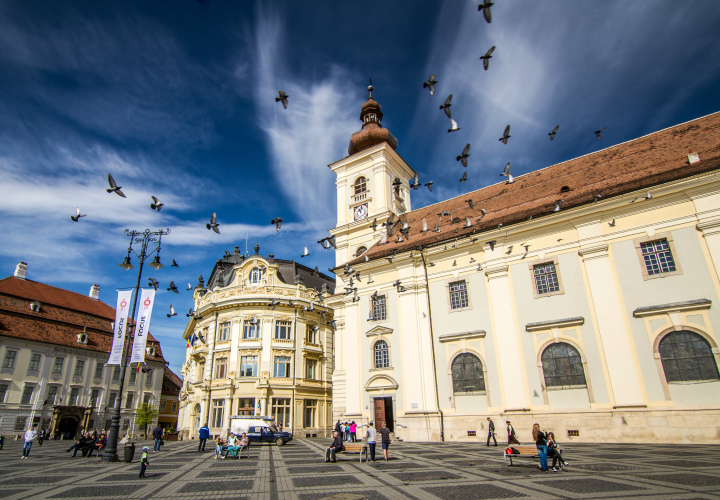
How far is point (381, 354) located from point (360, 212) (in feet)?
48.0

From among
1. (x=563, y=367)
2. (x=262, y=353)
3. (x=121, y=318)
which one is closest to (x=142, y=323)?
(x=121, y=318)

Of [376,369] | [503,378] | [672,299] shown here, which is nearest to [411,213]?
[376,369]

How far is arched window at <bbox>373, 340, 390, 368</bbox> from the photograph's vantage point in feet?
A: 87.2

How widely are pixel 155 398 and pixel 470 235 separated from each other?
48501 millimetres

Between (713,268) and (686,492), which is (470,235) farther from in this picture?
(686,492)

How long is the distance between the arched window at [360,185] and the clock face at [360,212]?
165cm

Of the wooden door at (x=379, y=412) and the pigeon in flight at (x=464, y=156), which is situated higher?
the pigeon in flight at (x=464, y=156)

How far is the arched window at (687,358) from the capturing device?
17453 millimetres

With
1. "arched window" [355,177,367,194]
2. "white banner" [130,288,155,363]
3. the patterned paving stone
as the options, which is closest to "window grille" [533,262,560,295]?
the patterned paving stone

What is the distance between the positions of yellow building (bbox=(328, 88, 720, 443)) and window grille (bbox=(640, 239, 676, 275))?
0.21 feet

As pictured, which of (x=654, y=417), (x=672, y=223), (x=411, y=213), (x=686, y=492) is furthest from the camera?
(x=411, y=213)

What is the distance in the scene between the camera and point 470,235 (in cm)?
2516

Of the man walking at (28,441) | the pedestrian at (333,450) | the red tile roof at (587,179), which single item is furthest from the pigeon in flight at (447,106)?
the man walking at (28,441)

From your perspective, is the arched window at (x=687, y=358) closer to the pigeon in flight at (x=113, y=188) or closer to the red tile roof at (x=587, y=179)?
the red tile roof at (x=587, y=179)
